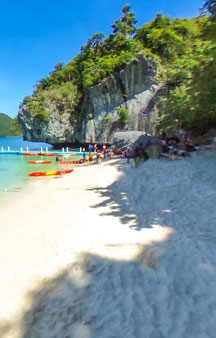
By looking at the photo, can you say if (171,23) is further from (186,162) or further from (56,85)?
(186,162)

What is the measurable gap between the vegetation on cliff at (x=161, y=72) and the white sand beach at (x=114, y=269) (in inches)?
347

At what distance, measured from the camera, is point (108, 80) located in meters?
30.6

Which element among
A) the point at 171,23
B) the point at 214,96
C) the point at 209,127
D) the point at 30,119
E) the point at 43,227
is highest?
the point at 171,23

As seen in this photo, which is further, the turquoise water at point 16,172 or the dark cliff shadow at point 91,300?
the turquoise water at point 16,172

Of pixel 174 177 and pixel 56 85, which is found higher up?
pixel 56 85

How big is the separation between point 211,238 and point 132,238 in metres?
1.48

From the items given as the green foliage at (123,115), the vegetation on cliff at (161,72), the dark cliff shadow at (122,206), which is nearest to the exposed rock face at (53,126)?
the vegetation on cliff at (161,72)

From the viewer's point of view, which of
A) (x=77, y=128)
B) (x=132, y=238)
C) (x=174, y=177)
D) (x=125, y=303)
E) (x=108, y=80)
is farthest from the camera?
(x=77, y=128)

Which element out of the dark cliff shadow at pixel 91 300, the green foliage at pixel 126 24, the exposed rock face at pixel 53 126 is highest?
the green foliage at pixel 126 24

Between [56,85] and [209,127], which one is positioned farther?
[56,85]

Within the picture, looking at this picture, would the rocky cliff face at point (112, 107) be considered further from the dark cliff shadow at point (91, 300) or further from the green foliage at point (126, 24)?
the dark cliff shadow at point (91, 300)

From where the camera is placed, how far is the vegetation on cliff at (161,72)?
13555 millimetres

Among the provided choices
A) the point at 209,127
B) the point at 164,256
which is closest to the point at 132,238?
the point at 164,256

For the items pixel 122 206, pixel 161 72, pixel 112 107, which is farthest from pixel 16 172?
pixel 161 72
